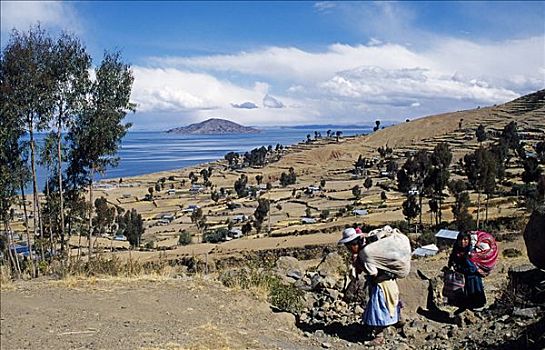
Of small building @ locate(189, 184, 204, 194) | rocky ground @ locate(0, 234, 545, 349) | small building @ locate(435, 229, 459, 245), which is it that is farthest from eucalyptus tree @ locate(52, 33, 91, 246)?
small building @ locate(189, 184, 204, 194)

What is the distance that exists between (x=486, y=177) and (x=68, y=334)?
43423 mm

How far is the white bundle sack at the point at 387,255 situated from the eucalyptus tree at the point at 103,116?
1261 cm

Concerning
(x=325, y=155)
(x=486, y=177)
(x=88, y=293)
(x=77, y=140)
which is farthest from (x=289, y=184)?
(x=88, y=293)

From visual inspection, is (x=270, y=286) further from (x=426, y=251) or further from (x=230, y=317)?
(x=426, y=251)

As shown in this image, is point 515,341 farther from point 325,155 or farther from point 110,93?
point 325,155

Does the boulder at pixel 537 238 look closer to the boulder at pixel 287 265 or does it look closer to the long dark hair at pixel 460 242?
the long dark hair at pixel 460 242

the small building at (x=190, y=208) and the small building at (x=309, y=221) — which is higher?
the small building at (x=309, y=221)

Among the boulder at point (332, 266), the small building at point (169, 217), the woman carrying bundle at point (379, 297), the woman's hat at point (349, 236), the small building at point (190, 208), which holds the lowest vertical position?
the small building at point (169, 217)

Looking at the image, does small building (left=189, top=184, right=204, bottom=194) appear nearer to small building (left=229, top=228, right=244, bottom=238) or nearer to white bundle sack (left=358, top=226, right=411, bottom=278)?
small building (left=229, top=228, right=244, bottom=238)

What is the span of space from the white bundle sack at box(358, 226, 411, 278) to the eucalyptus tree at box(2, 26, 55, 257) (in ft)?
39.5

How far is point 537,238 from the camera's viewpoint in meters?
7.84

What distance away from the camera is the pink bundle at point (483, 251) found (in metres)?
7.75

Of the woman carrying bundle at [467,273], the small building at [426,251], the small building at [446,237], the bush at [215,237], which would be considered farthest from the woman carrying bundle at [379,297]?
the bush at [215,237]

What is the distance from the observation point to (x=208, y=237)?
182 feet
